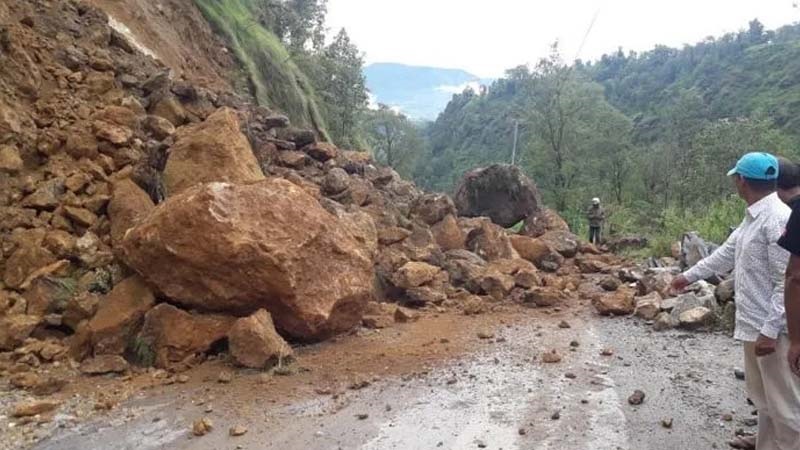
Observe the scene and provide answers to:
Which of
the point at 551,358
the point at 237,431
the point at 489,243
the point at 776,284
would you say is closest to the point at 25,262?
the point at 237,431

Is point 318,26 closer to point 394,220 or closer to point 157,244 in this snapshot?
point 394,220

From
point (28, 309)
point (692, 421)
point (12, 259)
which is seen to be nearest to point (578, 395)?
point (692, 421)

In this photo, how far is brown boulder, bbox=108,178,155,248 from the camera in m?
6.50

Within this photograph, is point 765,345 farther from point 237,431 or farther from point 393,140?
point 393,140

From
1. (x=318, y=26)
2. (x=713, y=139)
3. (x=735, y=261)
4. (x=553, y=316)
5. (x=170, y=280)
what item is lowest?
(x=553, y=316)

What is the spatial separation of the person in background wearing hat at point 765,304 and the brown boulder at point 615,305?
4.09 metres

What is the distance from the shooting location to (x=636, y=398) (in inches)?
173

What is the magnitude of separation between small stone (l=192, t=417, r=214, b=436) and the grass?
10.9 metres

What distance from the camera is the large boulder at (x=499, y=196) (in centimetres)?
1343

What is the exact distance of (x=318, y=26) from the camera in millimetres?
27828

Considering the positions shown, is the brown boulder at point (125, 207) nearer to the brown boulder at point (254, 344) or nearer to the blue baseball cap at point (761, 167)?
the brown boulder at point (254, 344)

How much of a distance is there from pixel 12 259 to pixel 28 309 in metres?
0.64

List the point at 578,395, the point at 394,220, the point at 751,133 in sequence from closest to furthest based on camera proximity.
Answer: the point at 578,395 < the point at 394,220 < the point at 751,133

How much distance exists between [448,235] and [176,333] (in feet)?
16.4
